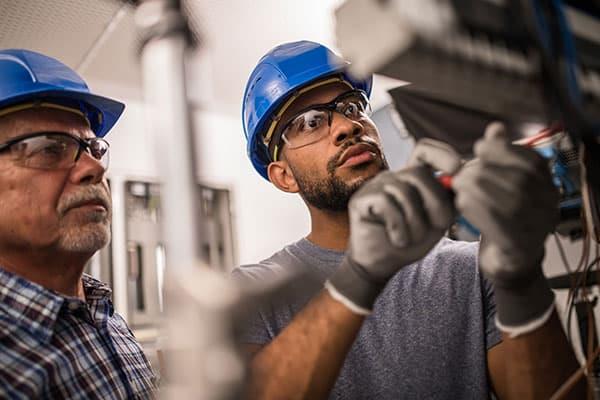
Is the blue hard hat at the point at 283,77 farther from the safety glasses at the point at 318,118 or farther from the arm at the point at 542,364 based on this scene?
the arm at the point at 542,364

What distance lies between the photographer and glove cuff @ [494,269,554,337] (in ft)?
1.96

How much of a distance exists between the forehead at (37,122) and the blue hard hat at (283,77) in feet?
1.49

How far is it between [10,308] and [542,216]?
999 millimetres

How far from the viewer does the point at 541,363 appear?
77cm

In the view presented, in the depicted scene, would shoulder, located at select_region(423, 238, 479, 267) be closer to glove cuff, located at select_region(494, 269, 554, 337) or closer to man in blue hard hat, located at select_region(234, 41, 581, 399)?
man in blue hard hat, located at select_region(234, 41, 581, 399)

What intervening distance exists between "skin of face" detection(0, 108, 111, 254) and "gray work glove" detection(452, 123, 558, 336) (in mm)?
958

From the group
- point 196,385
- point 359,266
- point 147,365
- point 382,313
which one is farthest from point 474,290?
point 196,385

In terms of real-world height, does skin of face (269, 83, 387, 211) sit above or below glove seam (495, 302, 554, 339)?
above

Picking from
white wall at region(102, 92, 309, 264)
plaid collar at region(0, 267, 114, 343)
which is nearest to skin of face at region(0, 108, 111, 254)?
plaid collar at region(0, 267, 114, 343)

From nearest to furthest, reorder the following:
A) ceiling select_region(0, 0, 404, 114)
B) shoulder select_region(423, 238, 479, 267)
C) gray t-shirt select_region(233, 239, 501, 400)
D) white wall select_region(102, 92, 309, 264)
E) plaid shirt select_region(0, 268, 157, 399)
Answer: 1. plaid shirt select_region(0, 268, 157, 399)
2. gray t-shirt select_region(233, 239, 501, 400)
3. shoulder select_region(423, 238, 479, 267)
4. ceiling select_region(0, 0, 404, 114)
5. white wall select_region(102, 92, 309, 264)

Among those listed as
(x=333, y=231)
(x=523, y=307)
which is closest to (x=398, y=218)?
(x=523, y=307)

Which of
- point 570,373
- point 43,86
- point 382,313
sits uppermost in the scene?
point 43,86

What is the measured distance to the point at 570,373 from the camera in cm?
82

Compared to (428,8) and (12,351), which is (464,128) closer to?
(428,8)
